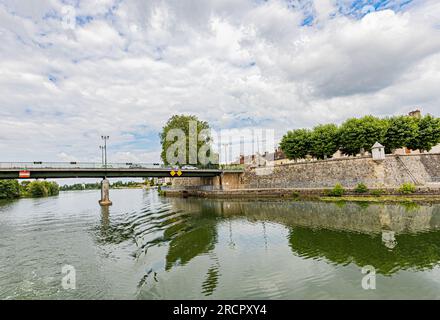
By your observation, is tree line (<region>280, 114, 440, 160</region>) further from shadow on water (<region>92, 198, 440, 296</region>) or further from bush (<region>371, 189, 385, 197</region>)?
shadow on water (<region>92, 198, 440, 296</region>)

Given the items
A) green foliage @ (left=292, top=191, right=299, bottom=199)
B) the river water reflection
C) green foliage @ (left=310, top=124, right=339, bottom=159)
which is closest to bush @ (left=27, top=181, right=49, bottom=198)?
the river water reflection

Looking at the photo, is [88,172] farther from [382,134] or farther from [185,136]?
[382,134]

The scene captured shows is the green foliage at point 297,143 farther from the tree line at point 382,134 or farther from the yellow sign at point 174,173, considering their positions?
the yellow sign at point 174,173

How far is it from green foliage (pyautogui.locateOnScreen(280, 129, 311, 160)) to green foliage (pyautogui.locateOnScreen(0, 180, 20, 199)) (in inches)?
4017

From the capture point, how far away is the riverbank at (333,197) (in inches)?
1426

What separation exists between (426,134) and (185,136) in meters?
55.7

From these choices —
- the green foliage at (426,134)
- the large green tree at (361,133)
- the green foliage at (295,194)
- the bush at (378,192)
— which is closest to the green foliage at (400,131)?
the green foliage at (426,134)

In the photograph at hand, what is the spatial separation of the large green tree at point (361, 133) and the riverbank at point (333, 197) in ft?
55.7

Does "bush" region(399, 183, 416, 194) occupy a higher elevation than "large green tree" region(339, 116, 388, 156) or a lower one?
lower

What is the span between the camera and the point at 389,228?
68.8 ft

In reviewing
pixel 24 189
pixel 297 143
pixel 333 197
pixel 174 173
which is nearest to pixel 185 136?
pixel 174 173

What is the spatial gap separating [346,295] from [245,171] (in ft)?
188

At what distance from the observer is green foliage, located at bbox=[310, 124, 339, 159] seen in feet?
196
